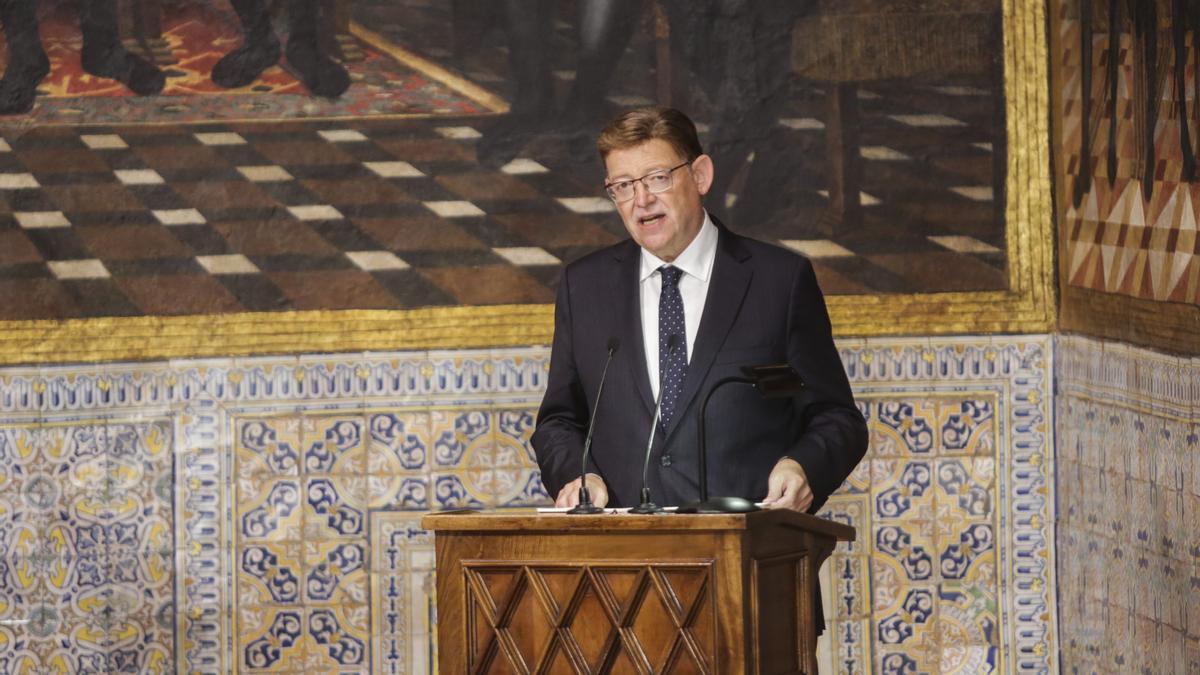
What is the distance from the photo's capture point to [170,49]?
496 centimetres

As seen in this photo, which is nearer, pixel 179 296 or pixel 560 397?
pixel 560 397

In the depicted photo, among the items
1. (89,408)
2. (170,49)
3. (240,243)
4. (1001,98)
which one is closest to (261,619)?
(89,408)

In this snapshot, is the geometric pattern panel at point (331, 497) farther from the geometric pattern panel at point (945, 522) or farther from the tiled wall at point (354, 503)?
the geometric pattern panel at point (945, 522)

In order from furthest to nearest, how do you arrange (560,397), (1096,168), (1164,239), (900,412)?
(900,412), (1096,168), (1164,239), (560,397)

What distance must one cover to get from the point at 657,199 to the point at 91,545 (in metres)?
2.36

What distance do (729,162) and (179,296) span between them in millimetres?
1658

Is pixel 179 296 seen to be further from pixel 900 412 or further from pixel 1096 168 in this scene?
pixel 1096 168

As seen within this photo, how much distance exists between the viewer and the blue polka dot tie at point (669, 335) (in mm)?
3273

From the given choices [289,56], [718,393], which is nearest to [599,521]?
[718,393]

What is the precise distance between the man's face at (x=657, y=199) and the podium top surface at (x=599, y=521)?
2.45 feet

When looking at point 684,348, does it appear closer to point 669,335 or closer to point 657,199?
point 669,335

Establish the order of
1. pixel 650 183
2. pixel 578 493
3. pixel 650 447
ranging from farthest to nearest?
pixel 650 183, pixel 578 493, pixel 650 447

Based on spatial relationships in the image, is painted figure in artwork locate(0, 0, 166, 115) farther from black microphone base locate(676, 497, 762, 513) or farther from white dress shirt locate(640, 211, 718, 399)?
black microphone base locate(676, 497, 762, 513)

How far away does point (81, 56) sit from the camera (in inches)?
195
